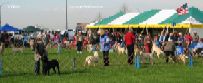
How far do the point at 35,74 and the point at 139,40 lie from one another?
1605 cm

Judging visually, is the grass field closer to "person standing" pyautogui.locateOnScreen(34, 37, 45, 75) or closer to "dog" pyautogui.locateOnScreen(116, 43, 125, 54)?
"person standing" pyautogui.locateOnScreen(34, 37, 45, 75)

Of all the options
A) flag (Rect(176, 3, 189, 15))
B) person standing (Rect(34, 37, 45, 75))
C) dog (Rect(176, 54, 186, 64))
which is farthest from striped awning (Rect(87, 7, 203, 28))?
person standing (Rect(34, 37, 45, 75))

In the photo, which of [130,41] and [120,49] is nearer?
[130,41]

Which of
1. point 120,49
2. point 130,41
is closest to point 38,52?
point 130,41

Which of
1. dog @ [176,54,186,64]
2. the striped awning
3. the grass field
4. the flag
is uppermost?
the flag

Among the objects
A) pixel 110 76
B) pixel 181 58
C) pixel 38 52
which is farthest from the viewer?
pixel 181 58

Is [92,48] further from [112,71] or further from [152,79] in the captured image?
[152,79]

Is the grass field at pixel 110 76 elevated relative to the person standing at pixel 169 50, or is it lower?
lower

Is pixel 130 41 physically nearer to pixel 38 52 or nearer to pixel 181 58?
pixel 181 58

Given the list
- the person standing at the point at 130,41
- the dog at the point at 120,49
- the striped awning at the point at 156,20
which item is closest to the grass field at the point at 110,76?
the person standing at the point at 130,41

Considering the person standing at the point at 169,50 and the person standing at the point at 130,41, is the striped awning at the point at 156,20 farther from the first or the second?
the person standing at the point at 130,41

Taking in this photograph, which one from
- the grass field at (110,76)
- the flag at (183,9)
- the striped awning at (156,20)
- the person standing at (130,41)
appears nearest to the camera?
the grass field at (110,76)

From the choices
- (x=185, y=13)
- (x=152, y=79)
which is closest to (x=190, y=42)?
(x=185, y=13)

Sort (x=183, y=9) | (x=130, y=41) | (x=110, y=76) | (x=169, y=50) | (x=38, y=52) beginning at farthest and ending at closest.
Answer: (x=183, y=9)
(x=169, y=50)
(x=130, y=41)
(x=38, y=52)
(x=110, y=76)
